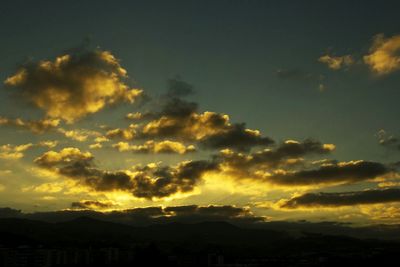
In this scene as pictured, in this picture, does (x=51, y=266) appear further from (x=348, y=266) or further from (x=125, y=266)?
(x=348, y=266)

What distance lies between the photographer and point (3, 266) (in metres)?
198

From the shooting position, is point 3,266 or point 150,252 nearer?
point 150,252

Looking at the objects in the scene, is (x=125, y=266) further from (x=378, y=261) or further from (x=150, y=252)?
(x=378, y=261)

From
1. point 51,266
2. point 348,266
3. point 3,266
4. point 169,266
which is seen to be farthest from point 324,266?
point 3,266

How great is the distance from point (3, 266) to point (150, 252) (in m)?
83.7

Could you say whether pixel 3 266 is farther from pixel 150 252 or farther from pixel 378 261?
pixel 378 261

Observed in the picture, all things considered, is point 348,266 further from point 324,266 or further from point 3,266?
point 3,266

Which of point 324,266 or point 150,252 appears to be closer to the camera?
point 150,252

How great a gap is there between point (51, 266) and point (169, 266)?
241 ft

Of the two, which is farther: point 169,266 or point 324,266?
point 324,266

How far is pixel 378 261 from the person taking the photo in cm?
19938

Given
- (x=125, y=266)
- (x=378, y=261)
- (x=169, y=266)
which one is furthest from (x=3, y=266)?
(x=378, y=261)

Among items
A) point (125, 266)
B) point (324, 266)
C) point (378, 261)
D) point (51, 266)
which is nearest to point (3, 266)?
point (51, 266)

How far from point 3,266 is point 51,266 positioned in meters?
19.9
